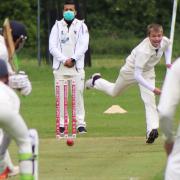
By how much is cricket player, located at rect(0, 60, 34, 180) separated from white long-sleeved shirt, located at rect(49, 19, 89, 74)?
8.24 m

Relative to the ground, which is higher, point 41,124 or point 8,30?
point 8,30

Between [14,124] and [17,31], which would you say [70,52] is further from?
[14,124]

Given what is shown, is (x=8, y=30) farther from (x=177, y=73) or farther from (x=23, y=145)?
(x=177, y=73)

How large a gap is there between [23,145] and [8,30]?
2884mm

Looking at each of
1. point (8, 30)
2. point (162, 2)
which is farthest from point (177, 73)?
point (162, 2)

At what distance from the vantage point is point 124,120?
18.8 metres

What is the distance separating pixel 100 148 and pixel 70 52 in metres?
2.72

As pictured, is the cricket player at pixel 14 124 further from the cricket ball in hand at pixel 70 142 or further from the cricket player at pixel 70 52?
the cricket player at pixel 70 52

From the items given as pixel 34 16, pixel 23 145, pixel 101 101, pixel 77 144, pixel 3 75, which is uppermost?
pixel 3 75

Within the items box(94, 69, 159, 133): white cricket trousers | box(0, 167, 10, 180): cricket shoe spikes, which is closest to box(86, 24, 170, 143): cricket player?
box(94, 69, 159, 133): white cricket trousers

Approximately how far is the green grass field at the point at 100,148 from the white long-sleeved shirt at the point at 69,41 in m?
1.31

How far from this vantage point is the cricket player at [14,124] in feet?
25.2

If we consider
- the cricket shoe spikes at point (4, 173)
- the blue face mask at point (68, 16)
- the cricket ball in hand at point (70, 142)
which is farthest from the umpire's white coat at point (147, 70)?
the cricket shoe spikes at point (4, 173)

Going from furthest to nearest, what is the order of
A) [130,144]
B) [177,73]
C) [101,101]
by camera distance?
1. [101,101]
2. [130,144]
3. [177,73]
